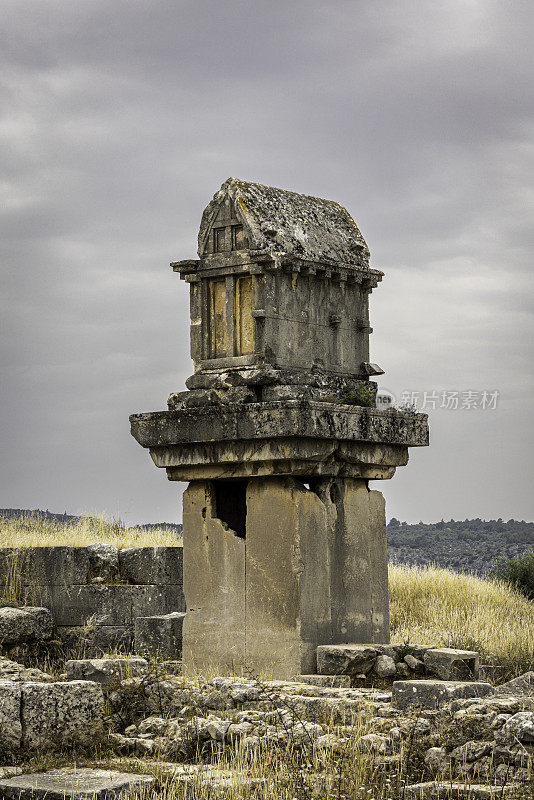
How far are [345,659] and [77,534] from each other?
910 centimetres

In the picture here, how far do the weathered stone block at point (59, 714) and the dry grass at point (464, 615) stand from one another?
4.64 m

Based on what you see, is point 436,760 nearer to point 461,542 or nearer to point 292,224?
point 292,224

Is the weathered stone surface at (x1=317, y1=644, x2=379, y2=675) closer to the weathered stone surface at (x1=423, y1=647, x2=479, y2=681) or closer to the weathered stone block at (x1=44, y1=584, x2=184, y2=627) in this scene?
the weathered stone surface at (x1=423, y1=647, x2=479, y2=681)

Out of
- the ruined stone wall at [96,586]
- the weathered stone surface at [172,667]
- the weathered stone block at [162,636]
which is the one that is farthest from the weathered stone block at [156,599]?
the weathered stone surface at [172,667]

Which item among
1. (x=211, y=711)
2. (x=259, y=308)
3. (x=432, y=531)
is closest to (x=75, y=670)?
(x=211, y=711)

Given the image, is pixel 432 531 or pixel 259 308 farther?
pixel 432 531

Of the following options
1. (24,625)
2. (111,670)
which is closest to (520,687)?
(111,670)

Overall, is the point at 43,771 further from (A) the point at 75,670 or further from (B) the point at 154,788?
(A) the point at 75,670

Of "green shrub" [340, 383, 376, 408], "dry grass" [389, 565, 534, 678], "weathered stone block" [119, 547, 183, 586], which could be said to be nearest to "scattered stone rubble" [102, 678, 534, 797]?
"green shrub" [340, 383, 376, 408]

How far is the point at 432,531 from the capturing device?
5056 cm

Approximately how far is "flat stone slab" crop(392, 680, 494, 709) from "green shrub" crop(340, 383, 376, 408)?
8.26 feet

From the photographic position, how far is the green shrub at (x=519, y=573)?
21027 mm

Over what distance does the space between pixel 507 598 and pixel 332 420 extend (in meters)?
10.7

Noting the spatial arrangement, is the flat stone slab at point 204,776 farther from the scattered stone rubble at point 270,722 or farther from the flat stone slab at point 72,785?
the flat stone slab at point 72,785
